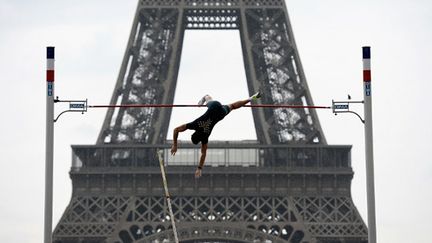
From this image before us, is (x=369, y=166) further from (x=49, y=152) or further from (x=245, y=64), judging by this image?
(x=245, y=64)

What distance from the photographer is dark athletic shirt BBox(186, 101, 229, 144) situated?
36.8 m

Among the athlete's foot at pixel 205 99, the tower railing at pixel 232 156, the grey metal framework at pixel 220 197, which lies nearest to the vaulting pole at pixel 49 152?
the athlete's foot at pixel 205 99

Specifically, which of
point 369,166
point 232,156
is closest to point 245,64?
point 232,156

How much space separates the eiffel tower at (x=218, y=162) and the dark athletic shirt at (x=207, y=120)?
102771mm

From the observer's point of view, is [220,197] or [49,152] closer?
[49,152]

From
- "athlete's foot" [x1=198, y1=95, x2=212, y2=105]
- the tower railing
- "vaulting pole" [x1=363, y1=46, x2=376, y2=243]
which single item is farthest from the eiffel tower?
"athlete's foot" [x1=198, y1=95, x2=212, y2=105]

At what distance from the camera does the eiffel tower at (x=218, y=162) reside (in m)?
142

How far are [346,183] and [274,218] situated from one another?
27.9ft

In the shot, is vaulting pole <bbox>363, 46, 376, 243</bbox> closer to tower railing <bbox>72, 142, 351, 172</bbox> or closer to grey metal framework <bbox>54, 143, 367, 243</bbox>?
grey metal framework <bbox>54, 143, 367, 243</bbox>

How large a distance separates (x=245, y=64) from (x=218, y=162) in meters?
10.5

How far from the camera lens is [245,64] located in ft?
494

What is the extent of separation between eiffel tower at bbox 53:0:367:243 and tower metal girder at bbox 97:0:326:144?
4.0 inches

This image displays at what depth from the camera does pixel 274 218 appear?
461 feet

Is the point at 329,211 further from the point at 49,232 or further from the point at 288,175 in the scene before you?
the point at 49,232
